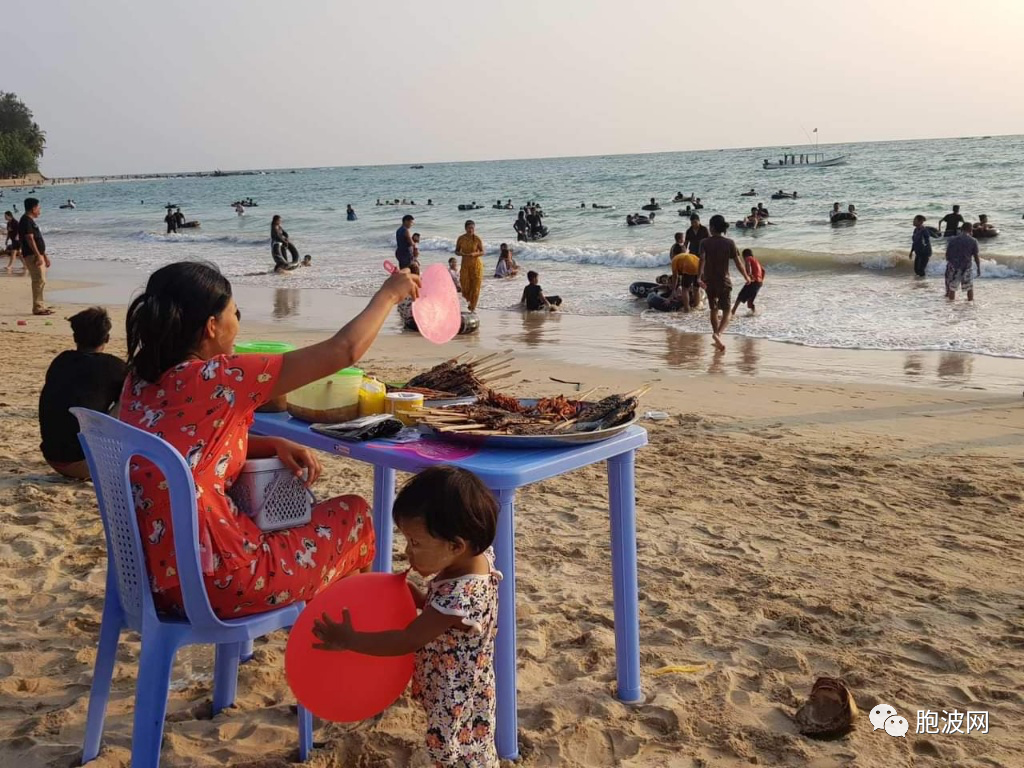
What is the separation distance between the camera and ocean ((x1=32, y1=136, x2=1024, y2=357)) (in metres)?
13.0

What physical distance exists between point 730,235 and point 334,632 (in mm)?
26211

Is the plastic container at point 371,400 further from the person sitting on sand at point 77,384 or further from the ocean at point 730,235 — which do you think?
the person sitting on sand at point 77,384

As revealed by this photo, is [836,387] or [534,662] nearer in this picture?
[534,662]

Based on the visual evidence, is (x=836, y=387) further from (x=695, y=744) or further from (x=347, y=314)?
(x=347, y=314)

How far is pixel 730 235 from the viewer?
26.9 metres

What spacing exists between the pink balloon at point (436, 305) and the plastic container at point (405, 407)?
0.64 ft

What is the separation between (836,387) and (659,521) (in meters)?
4.28

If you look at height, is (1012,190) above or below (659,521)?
above

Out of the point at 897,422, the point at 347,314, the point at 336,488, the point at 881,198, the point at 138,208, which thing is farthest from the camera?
the point at 138,208

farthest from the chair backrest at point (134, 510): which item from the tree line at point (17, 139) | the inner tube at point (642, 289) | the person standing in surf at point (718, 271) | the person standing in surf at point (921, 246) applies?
the tree line at point (17, 139)

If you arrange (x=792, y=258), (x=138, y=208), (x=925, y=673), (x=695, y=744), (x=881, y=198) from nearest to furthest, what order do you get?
(x=695, y=744) < (x=925, y=673) < (x=792, y=258) < (x=881, y=198) < (x=138, y=208)

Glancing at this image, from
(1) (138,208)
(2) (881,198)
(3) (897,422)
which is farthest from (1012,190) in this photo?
(1) (138,208)

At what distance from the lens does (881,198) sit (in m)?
33.8

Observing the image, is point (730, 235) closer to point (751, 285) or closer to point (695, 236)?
point (695, 236)
